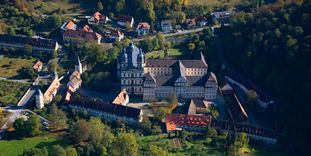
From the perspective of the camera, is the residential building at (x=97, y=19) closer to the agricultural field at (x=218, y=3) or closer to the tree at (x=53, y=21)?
the tree at (x=53, y=21)

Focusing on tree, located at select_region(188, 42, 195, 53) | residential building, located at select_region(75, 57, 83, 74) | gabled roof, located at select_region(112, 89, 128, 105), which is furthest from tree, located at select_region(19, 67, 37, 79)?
tree, located at select_region(188, 42, 195, 53)

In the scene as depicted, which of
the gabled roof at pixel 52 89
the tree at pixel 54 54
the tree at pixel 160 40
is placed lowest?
the gabled roof at pixel 52 89

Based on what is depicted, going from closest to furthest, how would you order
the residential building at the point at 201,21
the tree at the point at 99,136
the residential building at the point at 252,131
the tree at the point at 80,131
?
1. the tree at the point at 99,136
2. the tree at the point at 80,131
3. the residential building at the point at 252,131
4. the residential building at the point at 201,21

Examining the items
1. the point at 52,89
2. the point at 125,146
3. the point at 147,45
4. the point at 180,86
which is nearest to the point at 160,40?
the point at 147,45

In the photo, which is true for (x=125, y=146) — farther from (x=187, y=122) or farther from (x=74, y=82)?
(x=74, y=82)

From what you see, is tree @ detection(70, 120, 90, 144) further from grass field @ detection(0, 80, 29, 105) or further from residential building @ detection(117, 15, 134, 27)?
residential building @ detection(117, 15, 134, 27)

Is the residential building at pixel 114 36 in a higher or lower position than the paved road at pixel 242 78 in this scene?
higher

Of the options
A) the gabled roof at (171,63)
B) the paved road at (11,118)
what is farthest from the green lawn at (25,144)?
the gabled roof at (171,63)
